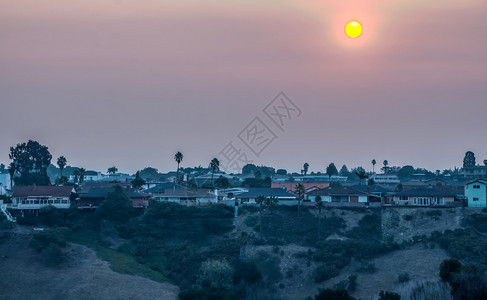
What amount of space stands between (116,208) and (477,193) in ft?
180

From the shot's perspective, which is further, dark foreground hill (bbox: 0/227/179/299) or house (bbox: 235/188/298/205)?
house (bbox: 235/188/298/205)

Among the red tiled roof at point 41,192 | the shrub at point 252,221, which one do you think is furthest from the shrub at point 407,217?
the red tiled roof at point 41,192

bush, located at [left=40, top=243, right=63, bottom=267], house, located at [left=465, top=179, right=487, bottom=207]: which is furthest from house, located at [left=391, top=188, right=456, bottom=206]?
bush, located at [left=40, top=243, right=63, bottom=267]

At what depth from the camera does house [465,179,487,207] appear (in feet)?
331

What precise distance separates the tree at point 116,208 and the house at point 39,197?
702 cm

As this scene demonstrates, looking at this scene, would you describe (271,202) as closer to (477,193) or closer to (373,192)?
(373,192)

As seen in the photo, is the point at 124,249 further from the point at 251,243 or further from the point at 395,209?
the point at 395,209

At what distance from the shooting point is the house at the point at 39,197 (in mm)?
101062

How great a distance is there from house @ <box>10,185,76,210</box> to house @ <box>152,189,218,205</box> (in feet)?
49.2

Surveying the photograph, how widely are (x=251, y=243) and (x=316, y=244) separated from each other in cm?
896

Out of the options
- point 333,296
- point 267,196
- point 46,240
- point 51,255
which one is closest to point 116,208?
point 46,240

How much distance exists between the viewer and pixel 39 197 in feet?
336

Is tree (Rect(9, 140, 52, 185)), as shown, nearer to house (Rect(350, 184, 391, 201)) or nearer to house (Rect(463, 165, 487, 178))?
house (Rect(350, 184, 391, 201))

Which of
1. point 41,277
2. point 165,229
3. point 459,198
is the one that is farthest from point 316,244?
point 41,277
